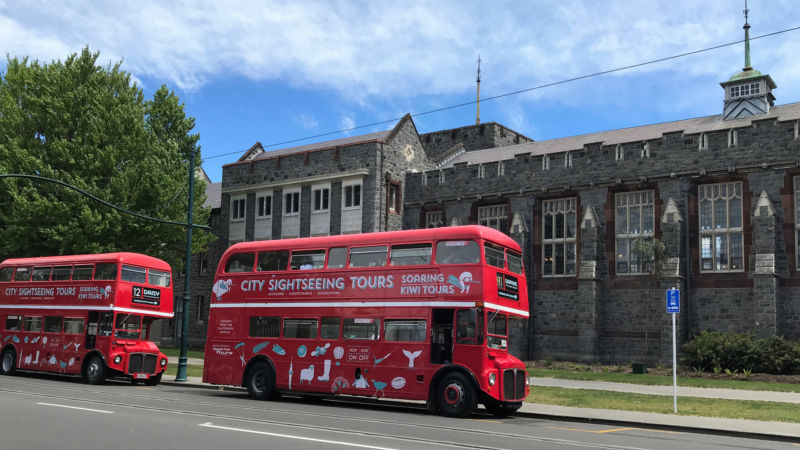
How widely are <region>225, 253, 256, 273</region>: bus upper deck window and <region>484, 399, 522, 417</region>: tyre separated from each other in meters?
7.35

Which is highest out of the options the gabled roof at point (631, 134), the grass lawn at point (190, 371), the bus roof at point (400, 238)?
the gabled roof at point (631, 134)

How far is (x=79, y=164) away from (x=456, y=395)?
23.1 m

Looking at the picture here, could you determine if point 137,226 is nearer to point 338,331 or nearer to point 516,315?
point 338,331

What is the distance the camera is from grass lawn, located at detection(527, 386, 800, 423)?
49.4 feet

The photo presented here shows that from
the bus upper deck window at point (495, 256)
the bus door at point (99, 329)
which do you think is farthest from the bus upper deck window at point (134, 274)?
the bus upper deck window at point (495, 256)

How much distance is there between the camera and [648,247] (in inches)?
1115

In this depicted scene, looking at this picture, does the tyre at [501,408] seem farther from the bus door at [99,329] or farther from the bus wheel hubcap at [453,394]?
the bus door at [99,329]

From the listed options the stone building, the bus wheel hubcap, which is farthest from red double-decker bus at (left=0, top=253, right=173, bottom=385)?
the stone building

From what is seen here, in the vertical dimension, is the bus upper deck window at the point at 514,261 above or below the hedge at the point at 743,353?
above

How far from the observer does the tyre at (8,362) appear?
2542 centimetres

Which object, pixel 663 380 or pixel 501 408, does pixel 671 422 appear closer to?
pixel 501 408

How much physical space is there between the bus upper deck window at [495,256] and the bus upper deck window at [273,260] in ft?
18.3

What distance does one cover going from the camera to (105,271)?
22.7 metres

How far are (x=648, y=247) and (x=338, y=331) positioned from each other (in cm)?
1575
